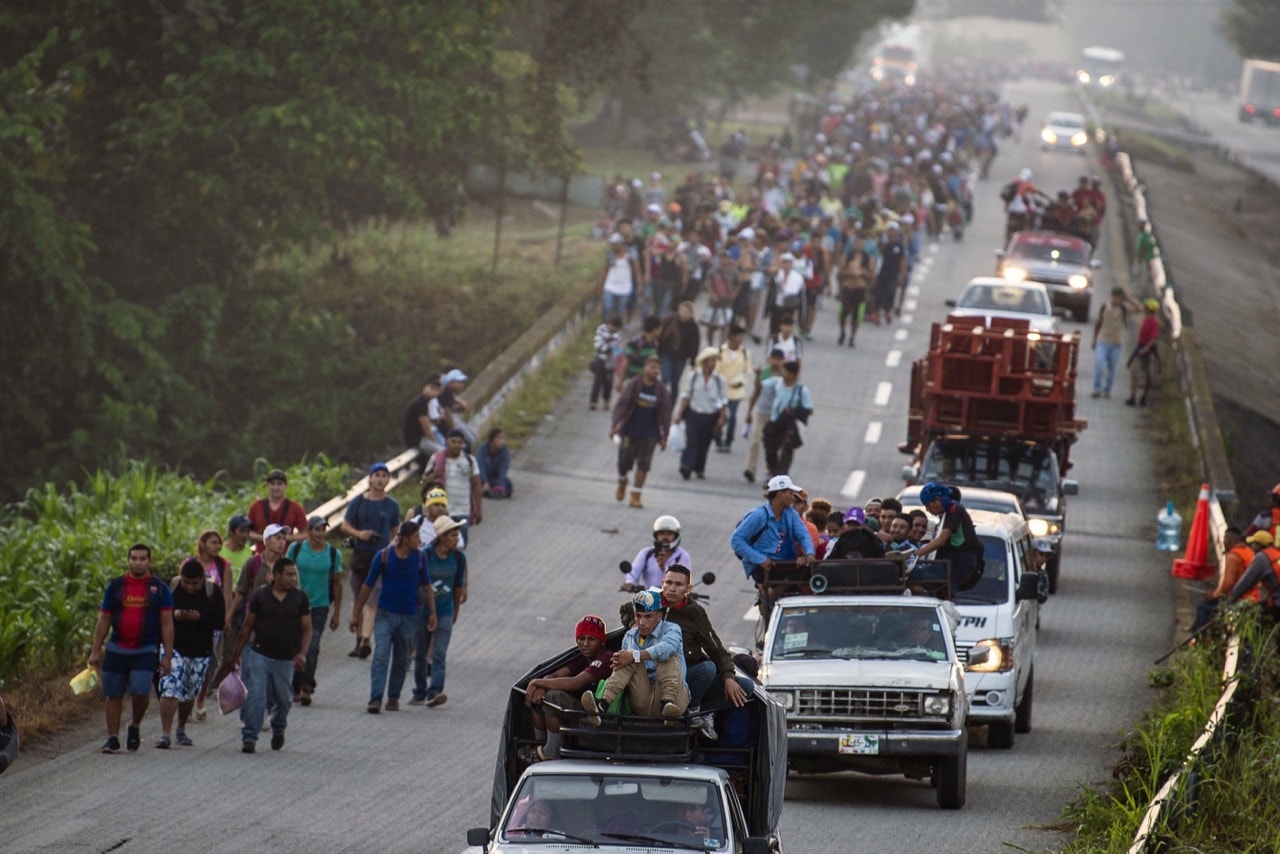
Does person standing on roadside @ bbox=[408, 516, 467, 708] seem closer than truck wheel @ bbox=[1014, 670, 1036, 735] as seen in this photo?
Yes

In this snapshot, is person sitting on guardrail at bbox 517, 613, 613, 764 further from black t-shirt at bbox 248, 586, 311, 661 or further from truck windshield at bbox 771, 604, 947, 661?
black t-shirt at bbox 248, 586, 311, 661

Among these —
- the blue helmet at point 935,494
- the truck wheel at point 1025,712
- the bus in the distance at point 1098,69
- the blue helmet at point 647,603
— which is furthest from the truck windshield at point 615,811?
the bus in the distance at point 1098,69

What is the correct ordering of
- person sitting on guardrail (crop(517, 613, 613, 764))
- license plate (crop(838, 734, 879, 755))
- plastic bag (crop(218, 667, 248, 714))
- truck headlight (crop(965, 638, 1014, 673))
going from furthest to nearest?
truck headlight (crop(965, 638, 1014, 673)), plastic bag (crop(218, 667, 248, 714)), license plate (crop(838, 734, 879, 755)), person sitting on guardrail (crop(517, 613, 613, 764))

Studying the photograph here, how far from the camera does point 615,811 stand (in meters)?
10.4

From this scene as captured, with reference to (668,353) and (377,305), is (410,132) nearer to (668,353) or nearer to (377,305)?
(377,305)

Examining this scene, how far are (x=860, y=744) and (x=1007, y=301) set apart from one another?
21.7 metres

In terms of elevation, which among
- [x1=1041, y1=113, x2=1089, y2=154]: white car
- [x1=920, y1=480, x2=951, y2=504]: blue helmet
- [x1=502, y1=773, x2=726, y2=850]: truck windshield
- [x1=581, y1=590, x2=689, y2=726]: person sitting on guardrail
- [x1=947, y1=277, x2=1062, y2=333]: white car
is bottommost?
[x1=1041, y1=113, x2=1089, y2=154]: white car

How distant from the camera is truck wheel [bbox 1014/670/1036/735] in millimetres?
17844

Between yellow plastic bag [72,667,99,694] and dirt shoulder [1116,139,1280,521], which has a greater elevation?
yellow plastic bag [72,667,99,694]

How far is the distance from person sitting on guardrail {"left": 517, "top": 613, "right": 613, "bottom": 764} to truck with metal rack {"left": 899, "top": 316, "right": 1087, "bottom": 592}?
12.1 meters

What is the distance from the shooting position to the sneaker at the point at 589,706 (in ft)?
36.0

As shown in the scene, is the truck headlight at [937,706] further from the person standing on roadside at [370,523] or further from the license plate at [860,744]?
the person standing on roadside at [370,523]

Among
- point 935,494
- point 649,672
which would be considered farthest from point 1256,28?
point 649,672

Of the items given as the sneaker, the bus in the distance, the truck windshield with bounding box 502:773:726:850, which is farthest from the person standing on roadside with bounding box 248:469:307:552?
the bus in the distance
